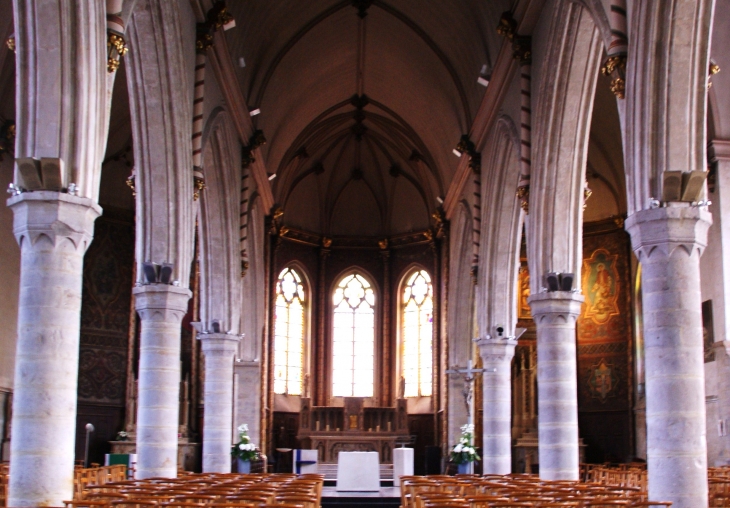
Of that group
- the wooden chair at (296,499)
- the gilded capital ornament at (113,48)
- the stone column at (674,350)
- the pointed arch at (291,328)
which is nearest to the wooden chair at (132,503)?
the wooden chair at (296,499)

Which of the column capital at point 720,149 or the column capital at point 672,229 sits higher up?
the column capital at point 720,149

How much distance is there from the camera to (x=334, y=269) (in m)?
34.3

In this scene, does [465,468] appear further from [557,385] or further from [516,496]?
[516,496]

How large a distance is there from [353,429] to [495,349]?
863cm

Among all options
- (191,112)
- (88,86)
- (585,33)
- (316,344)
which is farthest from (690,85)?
(316,344)

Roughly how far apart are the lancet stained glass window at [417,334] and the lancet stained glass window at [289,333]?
3617 millimetres

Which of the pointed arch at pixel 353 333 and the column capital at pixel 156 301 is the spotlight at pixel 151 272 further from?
the pointed arch at pixel 353 333

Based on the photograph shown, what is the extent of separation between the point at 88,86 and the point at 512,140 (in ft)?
34.9

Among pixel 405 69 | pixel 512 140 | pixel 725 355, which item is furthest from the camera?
pixel 405 69

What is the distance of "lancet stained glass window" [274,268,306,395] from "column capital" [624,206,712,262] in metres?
21.9

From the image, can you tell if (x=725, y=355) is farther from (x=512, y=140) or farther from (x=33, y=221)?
(x=33, y=221)

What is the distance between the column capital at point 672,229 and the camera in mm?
10867

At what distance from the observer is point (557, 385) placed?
16.1 m

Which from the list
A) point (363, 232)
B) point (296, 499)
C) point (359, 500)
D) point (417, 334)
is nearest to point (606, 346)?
point (417, 334)
